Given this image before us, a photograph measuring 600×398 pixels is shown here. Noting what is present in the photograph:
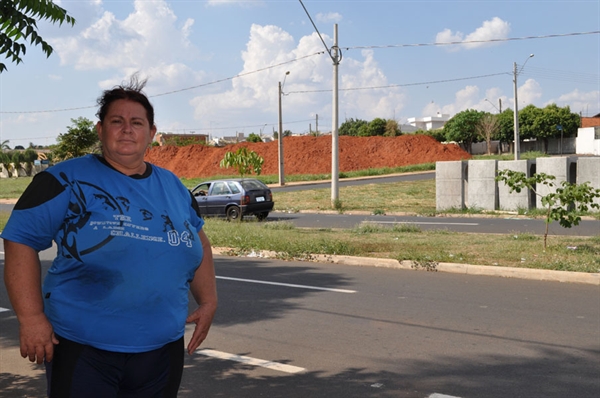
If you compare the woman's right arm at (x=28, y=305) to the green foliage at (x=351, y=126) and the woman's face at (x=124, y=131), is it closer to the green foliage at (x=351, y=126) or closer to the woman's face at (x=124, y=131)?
the woman's face at (x=124, y=131)

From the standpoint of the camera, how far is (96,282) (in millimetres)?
2791

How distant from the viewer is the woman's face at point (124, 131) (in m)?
3.05

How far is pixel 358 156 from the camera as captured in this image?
65875 millimetres

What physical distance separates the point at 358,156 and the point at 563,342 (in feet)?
195

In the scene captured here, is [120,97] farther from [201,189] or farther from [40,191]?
[201,189]

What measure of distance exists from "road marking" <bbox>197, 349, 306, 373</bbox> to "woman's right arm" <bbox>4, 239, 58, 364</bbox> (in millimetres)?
3294

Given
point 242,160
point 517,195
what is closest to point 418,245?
point 517,195

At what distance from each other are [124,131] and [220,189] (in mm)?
20241

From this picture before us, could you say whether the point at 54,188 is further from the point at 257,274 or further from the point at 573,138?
the point at 573,138

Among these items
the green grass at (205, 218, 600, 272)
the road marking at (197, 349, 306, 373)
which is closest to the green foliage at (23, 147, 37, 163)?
the green grass at (205, 218, 600, 272)

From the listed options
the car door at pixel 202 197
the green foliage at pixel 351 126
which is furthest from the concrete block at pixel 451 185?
the green foliage at pixel 351 126

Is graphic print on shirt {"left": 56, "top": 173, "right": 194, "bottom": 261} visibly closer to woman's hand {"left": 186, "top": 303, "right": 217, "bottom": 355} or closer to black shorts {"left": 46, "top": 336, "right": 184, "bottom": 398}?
black shorts {"left": 46, "top": 336, "right": 184, "bottom": 398}

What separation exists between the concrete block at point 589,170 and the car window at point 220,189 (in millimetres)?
11206

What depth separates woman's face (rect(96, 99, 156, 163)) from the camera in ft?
10.0
